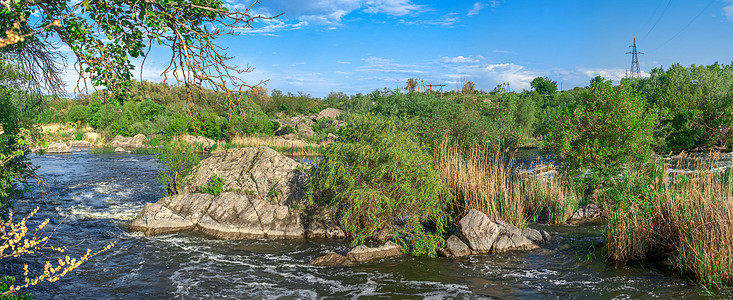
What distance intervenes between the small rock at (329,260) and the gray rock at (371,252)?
0.57ft

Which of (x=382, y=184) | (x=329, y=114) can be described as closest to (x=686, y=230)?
(x=382, y=184)

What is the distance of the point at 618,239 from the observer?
373 inches

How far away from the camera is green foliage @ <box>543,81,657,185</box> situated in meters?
15.5

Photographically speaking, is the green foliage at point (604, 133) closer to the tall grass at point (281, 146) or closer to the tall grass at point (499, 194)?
the tall grass at point (499, 194)

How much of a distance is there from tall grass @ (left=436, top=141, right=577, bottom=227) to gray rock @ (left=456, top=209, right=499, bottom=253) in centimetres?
83

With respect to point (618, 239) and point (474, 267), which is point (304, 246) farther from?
point (618, 239)

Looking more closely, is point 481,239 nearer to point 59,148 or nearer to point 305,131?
point 59,148

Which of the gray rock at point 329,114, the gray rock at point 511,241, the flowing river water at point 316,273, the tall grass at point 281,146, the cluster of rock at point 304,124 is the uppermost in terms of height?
the gray rock at point 329,114

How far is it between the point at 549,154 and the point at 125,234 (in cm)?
1503

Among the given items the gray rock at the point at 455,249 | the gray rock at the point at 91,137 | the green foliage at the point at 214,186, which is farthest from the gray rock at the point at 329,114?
the gray rock at the point at 455,249

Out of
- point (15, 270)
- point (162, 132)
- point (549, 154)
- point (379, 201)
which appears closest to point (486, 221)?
point (379, 201)

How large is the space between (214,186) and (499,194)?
29.2ft

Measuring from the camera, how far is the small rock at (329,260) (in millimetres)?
10109

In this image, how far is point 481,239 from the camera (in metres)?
10.8
